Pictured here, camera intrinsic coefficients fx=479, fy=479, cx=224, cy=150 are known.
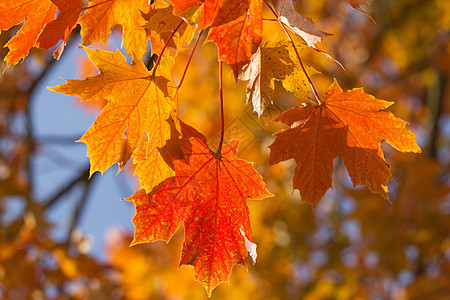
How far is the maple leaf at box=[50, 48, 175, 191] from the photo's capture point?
1.26 metres

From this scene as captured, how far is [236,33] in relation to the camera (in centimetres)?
117

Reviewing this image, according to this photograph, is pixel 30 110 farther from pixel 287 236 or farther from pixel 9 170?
pixel 287 236

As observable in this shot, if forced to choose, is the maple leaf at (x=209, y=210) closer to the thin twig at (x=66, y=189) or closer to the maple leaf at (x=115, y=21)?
the maple leaf at (x=115, y=21)

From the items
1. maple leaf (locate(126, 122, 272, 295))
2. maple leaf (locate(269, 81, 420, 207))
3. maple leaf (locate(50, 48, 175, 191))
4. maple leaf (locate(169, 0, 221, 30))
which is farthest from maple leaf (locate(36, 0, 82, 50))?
maple leaf (locate(269, 81, 420, 207))

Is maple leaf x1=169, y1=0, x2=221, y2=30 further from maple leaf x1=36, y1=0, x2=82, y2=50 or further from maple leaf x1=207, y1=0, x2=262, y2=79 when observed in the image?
maple leaf x1=36, y1=0, x2=82, y2=50

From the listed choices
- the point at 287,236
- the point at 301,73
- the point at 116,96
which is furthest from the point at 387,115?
the point at 287,236

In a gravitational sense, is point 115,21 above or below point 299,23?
below

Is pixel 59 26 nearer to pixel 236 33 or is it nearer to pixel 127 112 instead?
pixel 127 112

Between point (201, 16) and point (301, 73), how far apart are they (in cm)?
40

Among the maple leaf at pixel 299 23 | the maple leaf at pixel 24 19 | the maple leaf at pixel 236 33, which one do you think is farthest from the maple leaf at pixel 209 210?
the maple leaf at pixel 24 19

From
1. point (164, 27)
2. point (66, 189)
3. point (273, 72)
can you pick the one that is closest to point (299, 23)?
point (273, 72)

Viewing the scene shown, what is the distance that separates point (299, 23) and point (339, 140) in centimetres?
46

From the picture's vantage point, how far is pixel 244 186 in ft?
4.74

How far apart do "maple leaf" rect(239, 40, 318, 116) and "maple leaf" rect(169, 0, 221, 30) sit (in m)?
0.24
